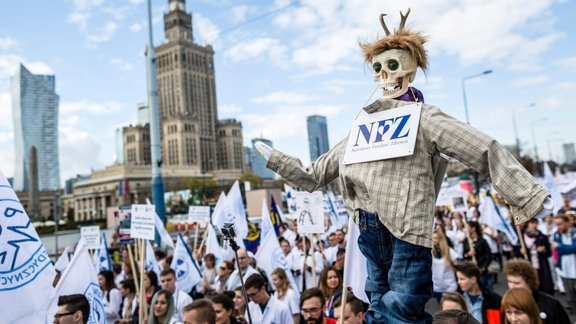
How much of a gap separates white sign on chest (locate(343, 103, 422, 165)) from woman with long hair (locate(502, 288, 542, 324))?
2.23 m

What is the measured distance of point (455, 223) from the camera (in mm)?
11867

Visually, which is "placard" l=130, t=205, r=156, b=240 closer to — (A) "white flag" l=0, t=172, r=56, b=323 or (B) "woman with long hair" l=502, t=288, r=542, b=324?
(A) "white flag" l=0, t=172, r=56, b=323

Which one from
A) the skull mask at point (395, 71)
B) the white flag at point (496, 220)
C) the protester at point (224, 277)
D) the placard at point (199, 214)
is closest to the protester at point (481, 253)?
the white flag at point (496, 220)

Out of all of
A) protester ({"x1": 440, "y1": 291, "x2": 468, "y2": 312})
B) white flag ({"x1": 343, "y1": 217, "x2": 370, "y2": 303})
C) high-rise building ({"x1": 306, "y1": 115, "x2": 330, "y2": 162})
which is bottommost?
protester ({"x1": 440, "y1": 291, "x2": 468, "y2": 312})

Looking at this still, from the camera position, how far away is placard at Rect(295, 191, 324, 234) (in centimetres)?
717

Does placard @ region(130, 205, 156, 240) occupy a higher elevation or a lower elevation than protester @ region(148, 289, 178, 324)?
higher

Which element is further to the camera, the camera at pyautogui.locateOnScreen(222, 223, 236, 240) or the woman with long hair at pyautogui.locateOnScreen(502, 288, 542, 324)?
the woman with long hair at pyautogui.locateOnScreen(502, 288, 542, 324)

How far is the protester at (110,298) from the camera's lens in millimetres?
7227

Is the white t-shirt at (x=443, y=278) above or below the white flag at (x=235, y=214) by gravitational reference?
below

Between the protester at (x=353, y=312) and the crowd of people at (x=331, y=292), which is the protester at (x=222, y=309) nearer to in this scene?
the crowd of people at (x=331, y=292)

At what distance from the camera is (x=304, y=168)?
251 centimetres

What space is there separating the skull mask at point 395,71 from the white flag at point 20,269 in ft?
7.25

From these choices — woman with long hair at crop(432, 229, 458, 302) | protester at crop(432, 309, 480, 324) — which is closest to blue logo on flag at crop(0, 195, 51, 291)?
protester at crop(432, 309, 480, 324)

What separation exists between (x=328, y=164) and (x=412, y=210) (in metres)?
0.61
